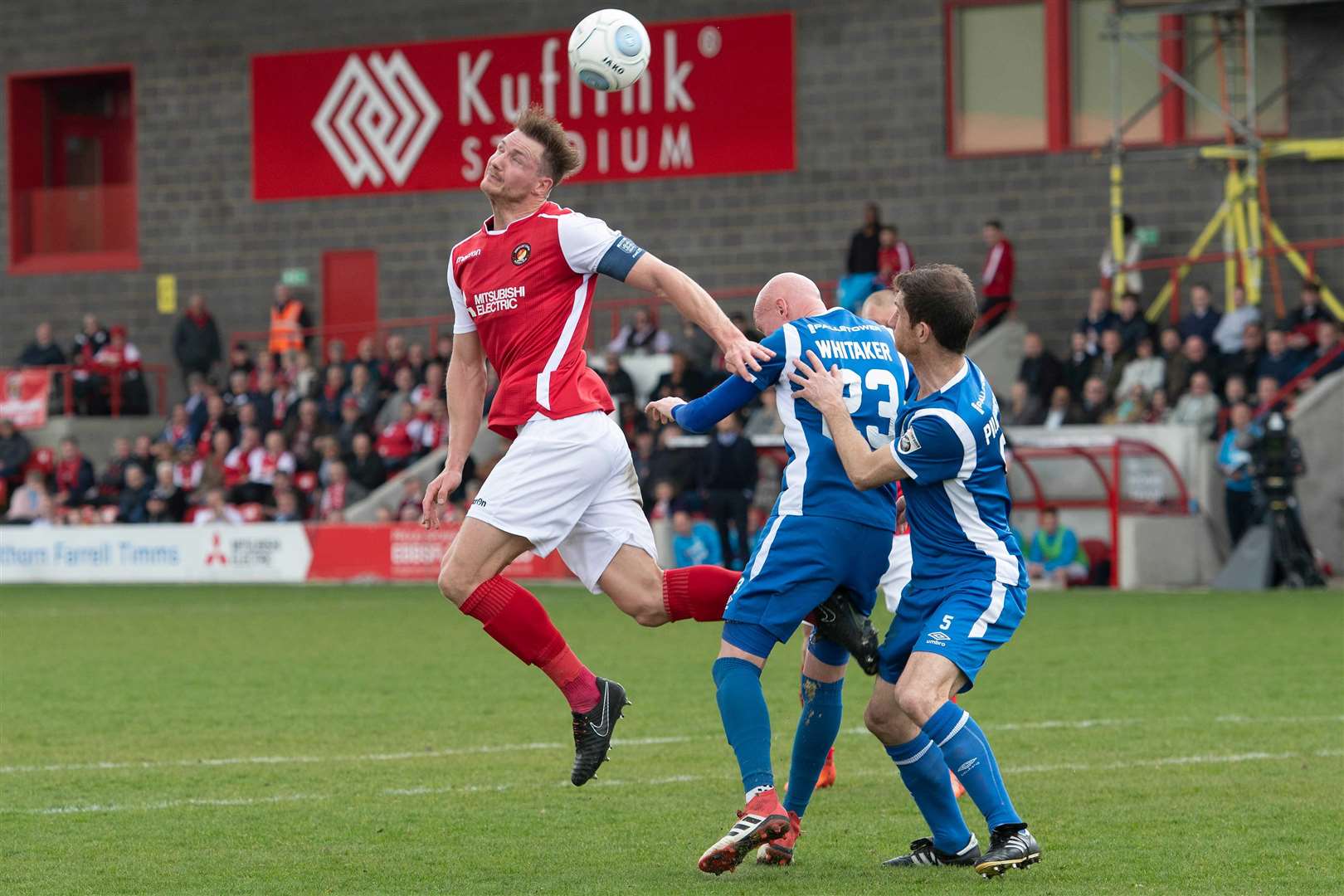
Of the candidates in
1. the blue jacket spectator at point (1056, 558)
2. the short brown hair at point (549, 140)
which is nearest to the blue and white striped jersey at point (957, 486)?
the short brown hair at point (549, 140)

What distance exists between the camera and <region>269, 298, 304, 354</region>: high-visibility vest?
3067 cm

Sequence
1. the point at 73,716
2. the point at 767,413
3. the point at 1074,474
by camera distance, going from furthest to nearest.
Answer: the point at 767,413 < the point at 1074,474 < the point at 73,716

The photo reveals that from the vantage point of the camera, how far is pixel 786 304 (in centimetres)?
666

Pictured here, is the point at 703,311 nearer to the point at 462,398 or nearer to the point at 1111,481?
the point at 462,398

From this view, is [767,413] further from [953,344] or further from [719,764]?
[953,344]

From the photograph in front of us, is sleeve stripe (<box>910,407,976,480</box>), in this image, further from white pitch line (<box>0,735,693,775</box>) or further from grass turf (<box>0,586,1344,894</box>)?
white pitch line (<box>0,735,693,775</box>)

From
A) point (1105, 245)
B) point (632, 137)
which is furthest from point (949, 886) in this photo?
point (632, 137)

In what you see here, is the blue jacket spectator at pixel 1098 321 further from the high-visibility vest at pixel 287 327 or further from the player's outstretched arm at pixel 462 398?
the player's outstretched arm at pixel 462 398

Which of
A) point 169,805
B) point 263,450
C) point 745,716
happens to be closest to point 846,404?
point 745,716

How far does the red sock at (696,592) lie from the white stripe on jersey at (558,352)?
735mm

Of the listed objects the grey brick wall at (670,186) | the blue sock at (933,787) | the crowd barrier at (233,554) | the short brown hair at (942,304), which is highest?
the grey brick wall at (670,186)

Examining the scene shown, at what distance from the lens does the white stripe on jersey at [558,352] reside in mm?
7027

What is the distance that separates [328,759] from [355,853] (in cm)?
248

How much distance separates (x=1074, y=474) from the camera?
2159cm
